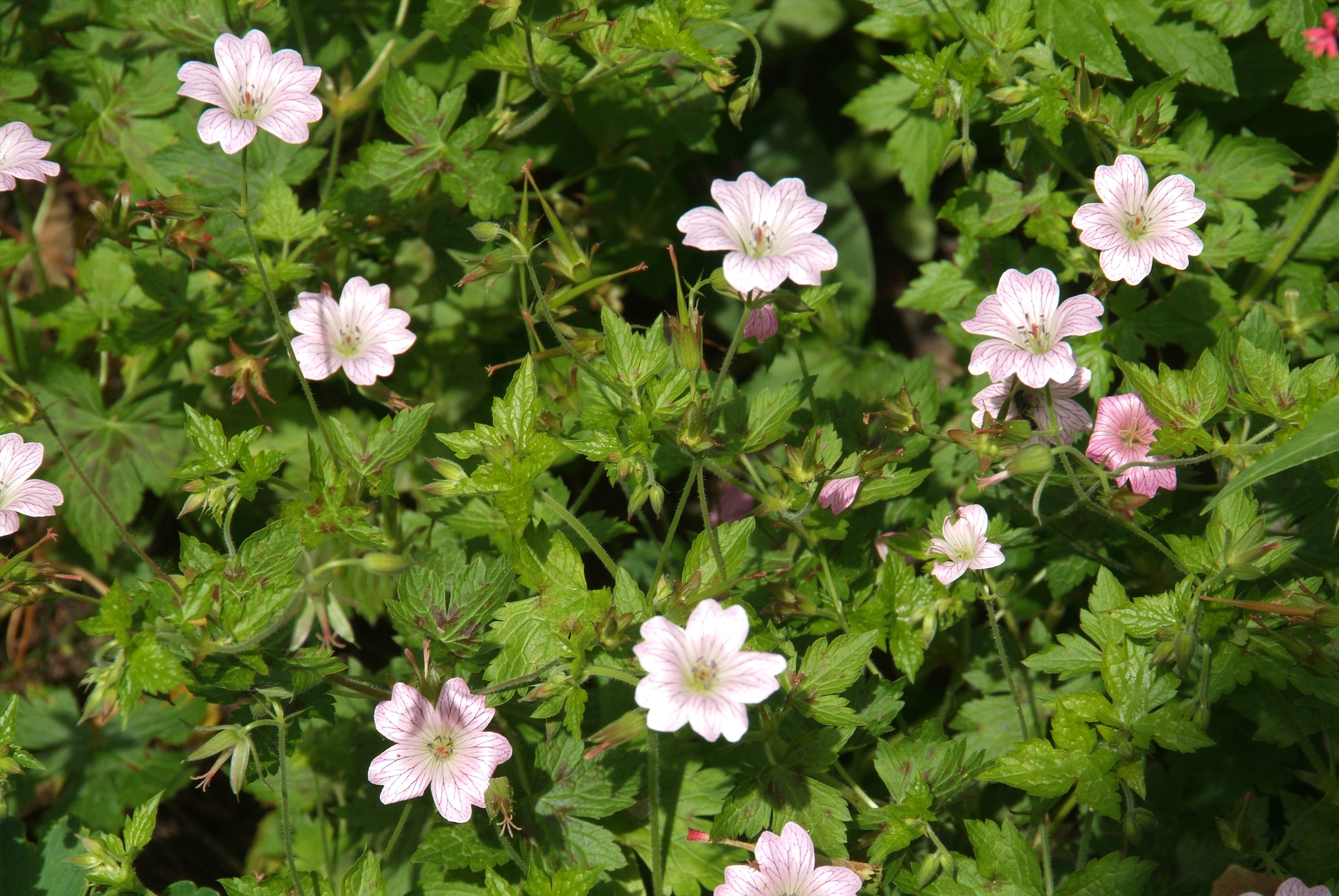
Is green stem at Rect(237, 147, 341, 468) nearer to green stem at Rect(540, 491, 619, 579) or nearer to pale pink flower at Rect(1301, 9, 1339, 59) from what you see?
green stem at Rect(540, 491, 619, 579)

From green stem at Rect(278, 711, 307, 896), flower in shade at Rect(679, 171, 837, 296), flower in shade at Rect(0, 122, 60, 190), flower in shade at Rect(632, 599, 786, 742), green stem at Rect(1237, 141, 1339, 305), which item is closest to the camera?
flower in shade at Rect(632, 599, 786, 742)

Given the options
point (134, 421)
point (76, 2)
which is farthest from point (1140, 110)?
point (76, 2)

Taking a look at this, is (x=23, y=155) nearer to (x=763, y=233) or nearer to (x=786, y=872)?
(x=763, y=233)

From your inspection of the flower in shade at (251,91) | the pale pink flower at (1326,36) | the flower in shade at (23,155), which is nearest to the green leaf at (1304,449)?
the pale pink flower at (1326,36)

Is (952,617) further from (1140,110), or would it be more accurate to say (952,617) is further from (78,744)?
(78,744)

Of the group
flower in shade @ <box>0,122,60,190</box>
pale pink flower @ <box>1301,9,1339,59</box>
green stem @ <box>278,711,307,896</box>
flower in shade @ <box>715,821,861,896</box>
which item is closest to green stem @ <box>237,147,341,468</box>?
flower in shade @ <box>0,122,60,190</box>

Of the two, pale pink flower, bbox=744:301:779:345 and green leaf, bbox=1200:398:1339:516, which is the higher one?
green leaf, bbox=1200:398:1339:516
